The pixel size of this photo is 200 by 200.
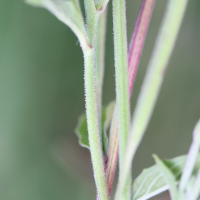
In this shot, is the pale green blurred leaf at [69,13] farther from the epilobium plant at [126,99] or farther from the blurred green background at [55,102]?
the blurred green background at [55,102]

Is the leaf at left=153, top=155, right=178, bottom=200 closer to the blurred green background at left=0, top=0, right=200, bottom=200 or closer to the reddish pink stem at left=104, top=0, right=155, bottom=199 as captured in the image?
the reddish pink stem at left=104, top=0, right=155, bottom=199

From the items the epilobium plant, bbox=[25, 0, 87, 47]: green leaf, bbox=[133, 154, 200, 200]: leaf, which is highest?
bbox=[25, 0, 87, 47]: green leaf

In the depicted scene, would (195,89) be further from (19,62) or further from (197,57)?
(19,62)

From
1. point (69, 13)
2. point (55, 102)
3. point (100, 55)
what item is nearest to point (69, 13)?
point (69, 13)

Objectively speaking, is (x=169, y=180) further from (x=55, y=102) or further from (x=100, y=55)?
(x=55, y=102)

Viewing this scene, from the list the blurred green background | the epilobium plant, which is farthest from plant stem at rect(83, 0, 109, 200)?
the blurred green background

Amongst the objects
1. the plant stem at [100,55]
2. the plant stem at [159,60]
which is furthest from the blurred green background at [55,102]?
the plant stem at [159,60]
